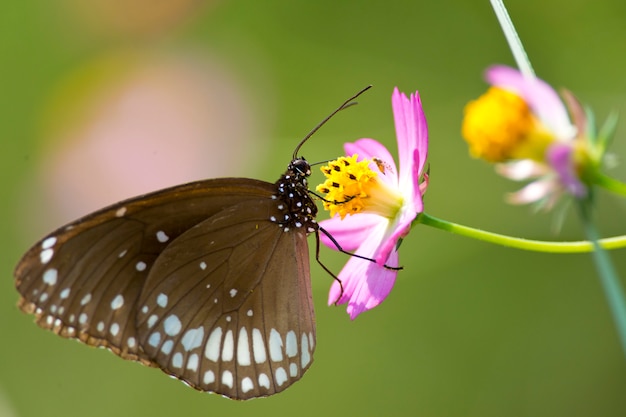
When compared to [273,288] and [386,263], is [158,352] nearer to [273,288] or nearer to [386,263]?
[273,288]

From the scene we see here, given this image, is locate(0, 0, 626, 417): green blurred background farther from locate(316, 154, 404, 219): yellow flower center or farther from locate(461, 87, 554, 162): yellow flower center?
locate(461, 87, 554, 162): yellow flower center

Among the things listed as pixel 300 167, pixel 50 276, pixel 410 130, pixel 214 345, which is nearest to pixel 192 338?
pixel 214 345

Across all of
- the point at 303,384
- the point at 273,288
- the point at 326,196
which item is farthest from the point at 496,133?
the point at 303,384

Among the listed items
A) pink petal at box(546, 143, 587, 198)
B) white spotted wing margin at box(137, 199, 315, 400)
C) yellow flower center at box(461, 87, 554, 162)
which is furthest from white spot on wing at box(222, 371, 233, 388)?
pink petal at box(546, 143, 587, 198)

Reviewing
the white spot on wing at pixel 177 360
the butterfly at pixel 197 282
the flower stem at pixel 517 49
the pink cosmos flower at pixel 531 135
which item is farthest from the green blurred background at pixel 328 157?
the flower stem at pixel 517 49

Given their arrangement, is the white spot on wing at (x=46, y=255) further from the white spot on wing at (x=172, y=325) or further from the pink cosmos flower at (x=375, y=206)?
the pink cosmos flower at (x=375, y=206)

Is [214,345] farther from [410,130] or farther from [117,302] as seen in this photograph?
[410,130]
